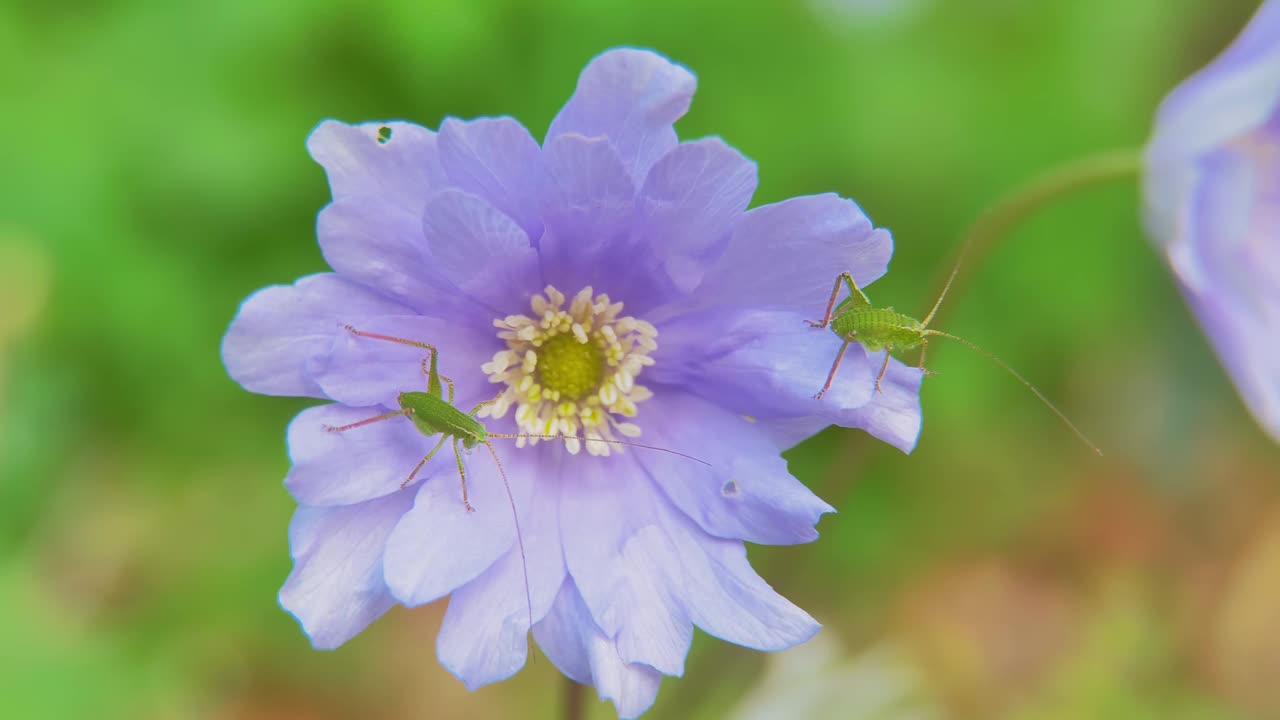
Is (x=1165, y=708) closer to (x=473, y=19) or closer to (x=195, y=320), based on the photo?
(x=473, y=19)

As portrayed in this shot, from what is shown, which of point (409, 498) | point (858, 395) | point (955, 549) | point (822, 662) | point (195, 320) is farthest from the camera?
point (955, 549)

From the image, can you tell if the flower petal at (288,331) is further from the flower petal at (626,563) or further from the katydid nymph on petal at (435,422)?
the flower petal at (626,563)

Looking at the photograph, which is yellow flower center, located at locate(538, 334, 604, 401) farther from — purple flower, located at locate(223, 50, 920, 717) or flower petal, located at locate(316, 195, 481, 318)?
flower petal, located at locate(316, 195, 481, 318)

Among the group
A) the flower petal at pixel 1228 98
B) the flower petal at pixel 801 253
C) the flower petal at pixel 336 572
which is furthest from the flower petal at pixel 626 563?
the flower petal at pixel 1228 98

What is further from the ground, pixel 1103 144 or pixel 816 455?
pixel 1103 144

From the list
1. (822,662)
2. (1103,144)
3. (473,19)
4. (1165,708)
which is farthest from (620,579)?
(1103,144)

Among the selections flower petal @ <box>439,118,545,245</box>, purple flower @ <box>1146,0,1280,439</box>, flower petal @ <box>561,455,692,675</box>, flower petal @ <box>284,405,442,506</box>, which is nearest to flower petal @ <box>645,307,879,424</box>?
flower petal @ <box>561,455,692,675</box>

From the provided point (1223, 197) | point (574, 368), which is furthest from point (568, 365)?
point (1223, 197)

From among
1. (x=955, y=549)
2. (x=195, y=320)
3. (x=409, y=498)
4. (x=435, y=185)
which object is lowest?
(x=955, y=549)

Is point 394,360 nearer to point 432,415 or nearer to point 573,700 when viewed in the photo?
point 432,415
